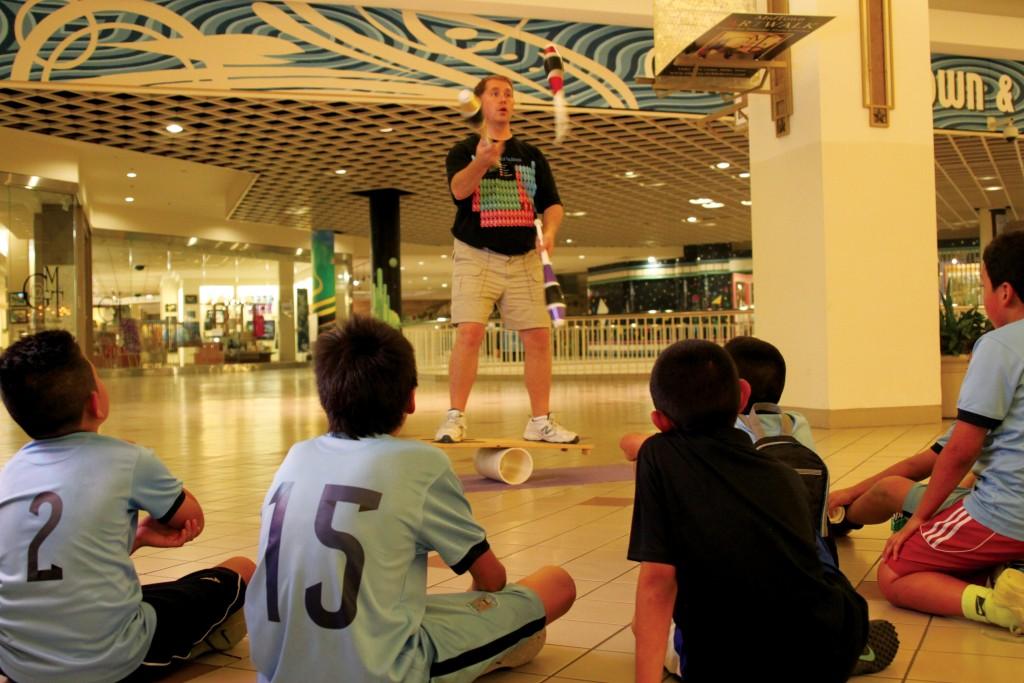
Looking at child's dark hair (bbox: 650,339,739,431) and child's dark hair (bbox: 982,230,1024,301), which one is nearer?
child's dark hair (bbox: 650,339,739,431)

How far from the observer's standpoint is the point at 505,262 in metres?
4.31

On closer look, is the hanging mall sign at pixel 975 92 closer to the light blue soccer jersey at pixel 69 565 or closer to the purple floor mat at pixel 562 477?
the purple floor mat at pixel 562 477

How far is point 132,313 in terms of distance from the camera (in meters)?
23.3

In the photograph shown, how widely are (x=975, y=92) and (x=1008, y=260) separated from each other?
10915 millimetres

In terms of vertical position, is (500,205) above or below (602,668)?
above

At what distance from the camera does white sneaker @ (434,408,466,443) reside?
423 centimetres

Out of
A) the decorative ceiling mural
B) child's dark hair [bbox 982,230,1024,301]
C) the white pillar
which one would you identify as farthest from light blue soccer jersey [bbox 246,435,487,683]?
the decorative ceiling mural

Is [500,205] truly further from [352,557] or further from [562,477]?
[352,557]

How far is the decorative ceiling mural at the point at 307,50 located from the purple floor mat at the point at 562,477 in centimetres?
591

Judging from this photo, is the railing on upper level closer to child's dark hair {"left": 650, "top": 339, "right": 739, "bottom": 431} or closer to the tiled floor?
the tiled floor

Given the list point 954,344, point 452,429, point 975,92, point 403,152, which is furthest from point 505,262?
point 975,92

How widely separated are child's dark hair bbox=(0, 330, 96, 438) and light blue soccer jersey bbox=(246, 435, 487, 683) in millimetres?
486

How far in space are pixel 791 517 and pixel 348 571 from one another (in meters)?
0.74

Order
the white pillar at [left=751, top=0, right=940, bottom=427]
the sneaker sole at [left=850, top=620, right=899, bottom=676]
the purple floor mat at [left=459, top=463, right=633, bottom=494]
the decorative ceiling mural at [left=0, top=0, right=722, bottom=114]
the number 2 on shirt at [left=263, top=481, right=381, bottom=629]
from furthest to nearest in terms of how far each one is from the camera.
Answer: the decorative ceiling mural at [left=0, top=0, right=722, bottom=114] < the white pillar at [left=751, top=0, right=940, bottom=427] < the purple floor mat at [left=459, top=463, right=633, bottom=494] < the sneaker sole at [left=850, top=620, right=899, bottom=676] < the number 2 on shirt at [left=263, top=481, right=381, bottom=629]
